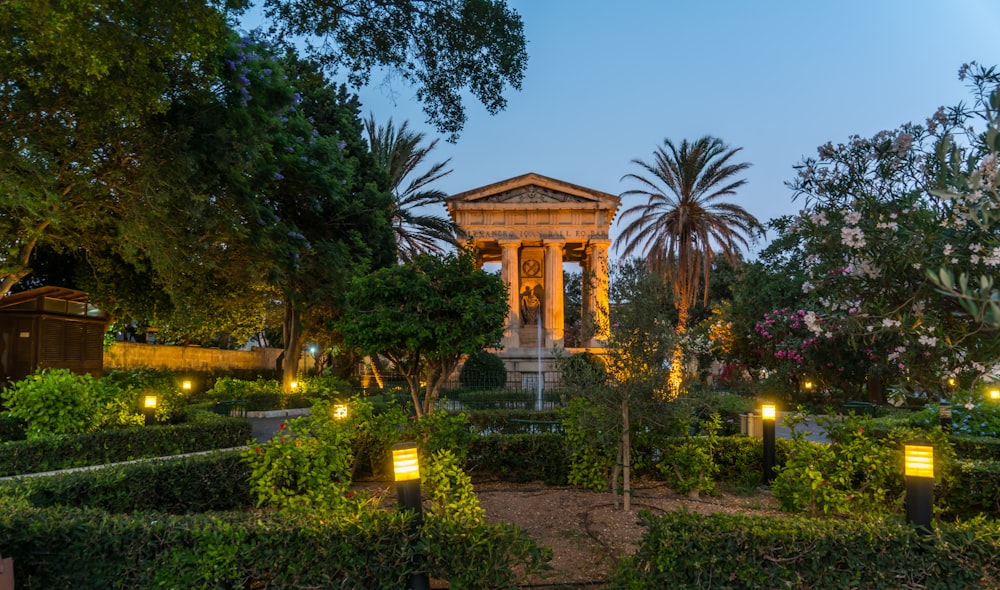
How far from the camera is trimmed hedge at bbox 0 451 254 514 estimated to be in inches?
236

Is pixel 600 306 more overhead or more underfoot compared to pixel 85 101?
more underfoot

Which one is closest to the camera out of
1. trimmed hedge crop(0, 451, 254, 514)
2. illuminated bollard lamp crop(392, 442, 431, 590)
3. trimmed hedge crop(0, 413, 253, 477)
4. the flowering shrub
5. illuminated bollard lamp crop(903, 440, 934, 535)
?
the flowering shrub

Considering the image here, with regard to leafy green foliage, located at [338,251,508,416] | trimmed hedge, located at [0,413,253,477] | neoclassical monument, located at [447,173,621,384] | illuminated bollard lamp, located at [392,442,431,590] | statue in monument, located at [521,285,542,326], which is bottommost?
trimmed hedge, located at [0,413,253,477]

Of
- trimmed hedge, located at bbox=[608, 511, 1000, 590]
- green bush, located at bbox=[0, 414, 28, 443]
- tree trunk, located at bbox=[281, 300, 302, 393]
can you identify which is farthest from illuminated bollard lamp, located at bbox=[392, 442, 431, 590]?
tree trunk, located at bbox=[281, 300, 302, 393]

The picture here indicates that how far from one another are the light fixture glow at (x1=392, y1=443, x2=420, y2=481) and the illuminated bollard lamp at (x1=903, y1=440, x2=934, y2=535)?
12.0 feet

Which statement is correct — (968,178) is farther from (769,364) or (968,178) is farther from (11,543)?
(769,364)

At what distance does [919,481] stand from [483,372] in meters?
20.1

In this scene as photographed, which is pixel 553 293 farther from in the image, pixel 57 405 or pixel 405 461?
pixel 405 461

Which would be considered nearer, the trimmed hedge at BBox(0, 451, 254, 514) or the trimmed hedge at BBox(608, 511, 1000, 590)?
the trimmed hedge at BBox(608, 511, 1000, 590)

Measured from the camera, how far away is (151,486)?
22.3ft

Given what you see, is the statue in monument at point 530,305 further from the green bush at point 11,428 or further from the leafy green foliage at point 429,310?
the green bush at point 11,428

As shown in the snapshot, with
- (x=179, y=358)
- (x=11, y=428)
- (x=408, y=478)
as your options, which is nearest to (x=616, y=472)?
(x=408, y=478)

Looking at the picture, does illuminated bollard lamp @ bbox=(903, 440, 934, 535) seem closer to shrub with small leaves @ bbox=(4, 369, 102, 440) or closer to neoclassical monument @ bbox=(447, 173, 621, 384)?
shrub with small leaves @ bbox=(4, 369, 102, 440)

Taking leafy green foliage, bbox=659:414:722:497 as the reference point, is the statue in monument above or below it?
above
